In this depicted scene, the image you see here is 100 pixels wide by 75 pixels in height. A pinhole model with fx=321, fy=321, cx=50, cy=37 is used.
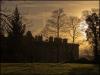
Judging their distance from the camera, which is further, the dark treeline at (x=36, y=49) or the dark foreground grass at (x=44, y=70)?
the dark treeline at (x=36, y=49)

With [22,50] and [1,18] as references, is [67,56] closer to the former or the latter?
[22,50]

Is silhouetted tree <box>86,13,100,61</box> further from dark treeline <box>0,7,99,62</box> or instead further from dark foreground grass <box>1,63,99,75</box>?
dark foreground grass <box>1,63,99,75</box>

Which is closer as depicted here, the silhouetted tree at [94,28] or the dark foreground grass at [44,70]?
the dark foreground grass at [44,70]

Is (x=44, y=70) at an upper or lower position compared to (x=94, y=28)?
lower

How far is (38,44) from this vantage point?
290 ft

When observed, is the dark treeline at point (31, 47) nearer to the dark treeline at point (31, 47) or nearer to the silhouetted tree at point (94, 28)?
the dark treeline at point (31, 47)

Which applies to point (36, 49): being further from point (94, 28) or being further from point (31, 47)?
point (94, 28)

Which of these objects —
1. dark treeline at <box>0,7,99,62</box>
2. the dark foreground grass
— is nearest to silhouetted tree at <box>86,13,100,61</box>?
dark treeline at <box>0,7,99,62</box>

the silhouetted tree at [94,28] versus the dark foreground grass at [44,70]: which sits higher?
the silhouetted tree at [94,28]

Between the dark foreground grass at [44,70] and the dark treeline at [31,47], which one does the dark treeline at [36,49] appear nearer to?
the dark treeline at [31,47]

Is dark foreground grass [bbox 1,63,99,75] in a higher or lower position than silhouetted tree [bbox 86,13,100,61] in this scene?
lower

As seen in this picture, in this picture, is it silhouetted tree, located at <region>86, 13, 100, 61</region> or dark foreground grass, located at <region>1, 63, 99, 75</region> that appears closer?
dark foreground grass, located at <region>1, 63, 99, 75</region>

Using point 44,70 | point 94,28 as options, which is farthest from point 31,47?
point 44,70

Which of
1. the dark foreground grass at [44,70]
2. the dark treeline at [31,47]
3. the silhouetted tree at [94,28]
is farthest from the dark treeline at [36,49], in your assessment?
the dark foreground grass at [44,70]
